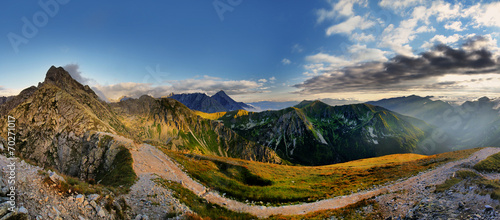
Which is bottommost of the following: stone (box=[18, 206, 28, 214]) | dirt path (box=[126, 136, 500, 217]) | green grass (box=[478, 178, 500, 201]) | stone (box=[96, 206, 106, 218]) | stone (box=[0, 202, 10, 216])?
dirt path (box=[126, 136, 500, 217])

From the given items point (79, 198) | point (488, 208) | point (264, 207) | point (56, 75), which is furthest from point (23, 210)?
point (56, 75)

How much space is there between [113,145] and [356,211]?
5668 cm

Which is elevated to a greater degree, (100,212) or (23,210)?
(23,210)

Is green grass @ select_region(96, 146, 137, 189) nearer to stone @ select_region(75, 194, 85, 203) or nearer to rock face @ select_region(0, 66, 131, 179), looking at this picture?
stone @ select_region(75, 194, 85, 203)

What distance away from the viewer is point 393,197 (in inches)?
966

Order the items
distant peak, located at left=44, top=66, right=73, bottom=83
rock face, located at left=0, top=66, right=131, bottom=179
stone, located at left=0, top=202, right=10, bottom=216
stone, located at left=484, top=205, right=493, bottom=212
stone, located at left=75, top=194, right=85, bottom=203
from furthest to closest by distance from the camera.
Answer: distant peak, located at left=44, top=66, right=73, bottom=83 → rock face, located at left=0, top=66, right=131, bottom=179 → stone, located at left=484, top=205, right=493, bottom=212 → stone, located at left=75, top=194, right=85, bottom=203 → stone, located at left=0, top=202, right=10, bottom=216

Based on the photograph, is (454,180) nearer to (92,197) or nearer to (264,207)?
(264,207)

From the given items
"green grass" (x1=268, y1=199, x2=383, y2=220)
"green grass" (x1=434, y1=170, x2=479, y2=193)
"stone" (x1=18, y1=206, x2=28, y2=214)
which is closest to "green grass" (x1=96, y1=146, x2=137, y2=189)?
"stone" (x1=18, y1=206, x2=28, y2=214)

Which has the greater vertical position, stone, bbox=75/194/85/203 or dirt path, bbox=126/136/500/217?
stone, bbox=75/194/85/203

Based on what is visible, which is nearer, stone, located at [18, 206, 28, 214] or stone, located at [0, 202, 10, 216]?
stone, located at [0, 202, 10, 216]

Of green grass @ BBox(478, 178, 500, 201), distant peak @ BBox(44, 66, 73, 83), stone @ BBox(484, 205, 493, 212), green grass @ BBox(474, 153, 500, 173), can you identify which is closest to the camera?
stone @ BBox(484, 205, 493, 212)

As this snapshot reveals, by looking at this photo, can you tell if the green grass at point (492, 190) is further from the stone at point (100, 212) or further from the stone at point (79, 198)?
the stone at point (79, 198)

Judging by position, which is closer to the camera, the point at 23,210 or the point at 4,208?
the point at 4,208

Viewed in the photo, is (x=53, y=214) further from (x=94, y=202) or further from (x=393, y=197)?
(x=393, y=197)
